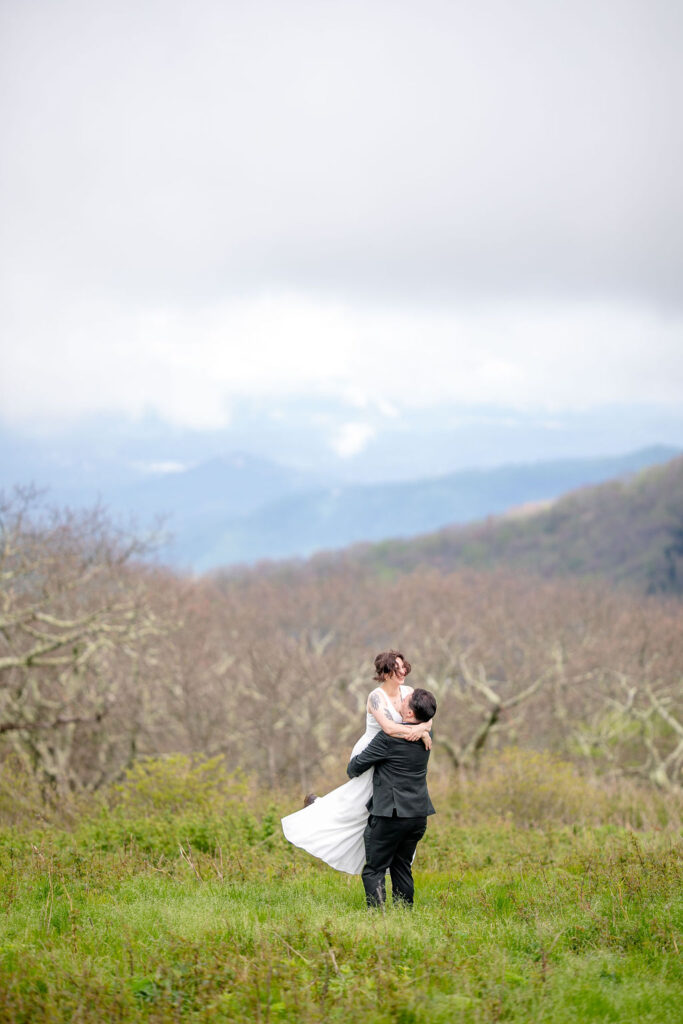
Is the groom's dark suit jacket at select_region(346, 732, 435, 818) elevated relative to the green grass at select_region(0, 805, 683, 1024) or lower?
elevated

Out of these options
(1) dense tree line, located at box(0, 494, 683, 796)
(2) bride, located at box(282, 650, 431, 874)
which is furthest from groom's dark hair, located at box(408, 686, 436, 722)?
(1) dense tree line, located at box(0, 494, 683, 796)

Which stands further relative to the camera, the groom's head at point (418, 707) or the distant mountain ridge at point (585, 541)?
the distant mountain ridge at point (585, 541)

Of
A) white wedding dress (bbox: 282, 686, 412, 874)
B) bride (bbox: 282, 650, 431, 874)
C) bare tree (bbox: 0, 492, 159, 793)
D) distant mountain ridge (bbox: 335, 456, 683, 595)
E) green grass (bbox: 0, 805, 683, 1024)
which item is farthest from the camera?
distant mountain ridge (bbox: 335, 456, 683, 595)

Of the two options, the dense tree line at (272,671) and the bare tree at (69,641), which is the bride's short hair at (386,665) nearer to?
the dense tree line at (272,671)

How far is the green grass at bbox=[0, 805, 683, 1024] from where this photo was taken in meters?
4.52

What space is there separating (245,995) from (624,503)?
171904mm

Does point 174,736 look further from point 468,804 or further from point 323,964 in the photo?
point 323,964

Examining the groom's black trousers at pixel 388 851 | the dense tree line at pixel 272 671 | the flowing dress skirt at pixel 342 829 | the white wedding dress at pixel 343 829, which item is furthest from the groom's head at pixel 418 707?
the dense tree line at pixel 272 671

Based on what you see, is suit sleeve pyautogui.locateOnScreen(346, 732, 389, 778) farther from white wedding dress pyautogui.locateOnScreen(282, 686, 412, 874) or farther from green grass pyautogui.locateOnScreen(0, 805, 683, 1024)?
green grass pyautogui.locateOnScreen(0, 805, 683, 1024)

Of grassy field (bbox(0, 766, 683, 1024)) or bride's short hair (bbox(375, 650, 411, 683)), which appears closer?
grassy field (bbox(0, 766, 683, 1024))

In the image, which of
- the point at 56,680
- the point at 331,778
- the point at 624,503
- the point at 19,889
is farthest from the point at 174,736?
the point at 624,503

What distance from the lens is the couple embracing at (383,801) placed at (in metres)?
6.17

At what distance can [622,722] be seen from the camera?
144ft

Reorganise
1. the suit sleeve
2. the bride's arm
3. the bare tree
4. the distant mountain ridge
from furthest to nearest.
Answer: the distant mountain ridge, the bare tree, the suit sleeve, the bride's arm
